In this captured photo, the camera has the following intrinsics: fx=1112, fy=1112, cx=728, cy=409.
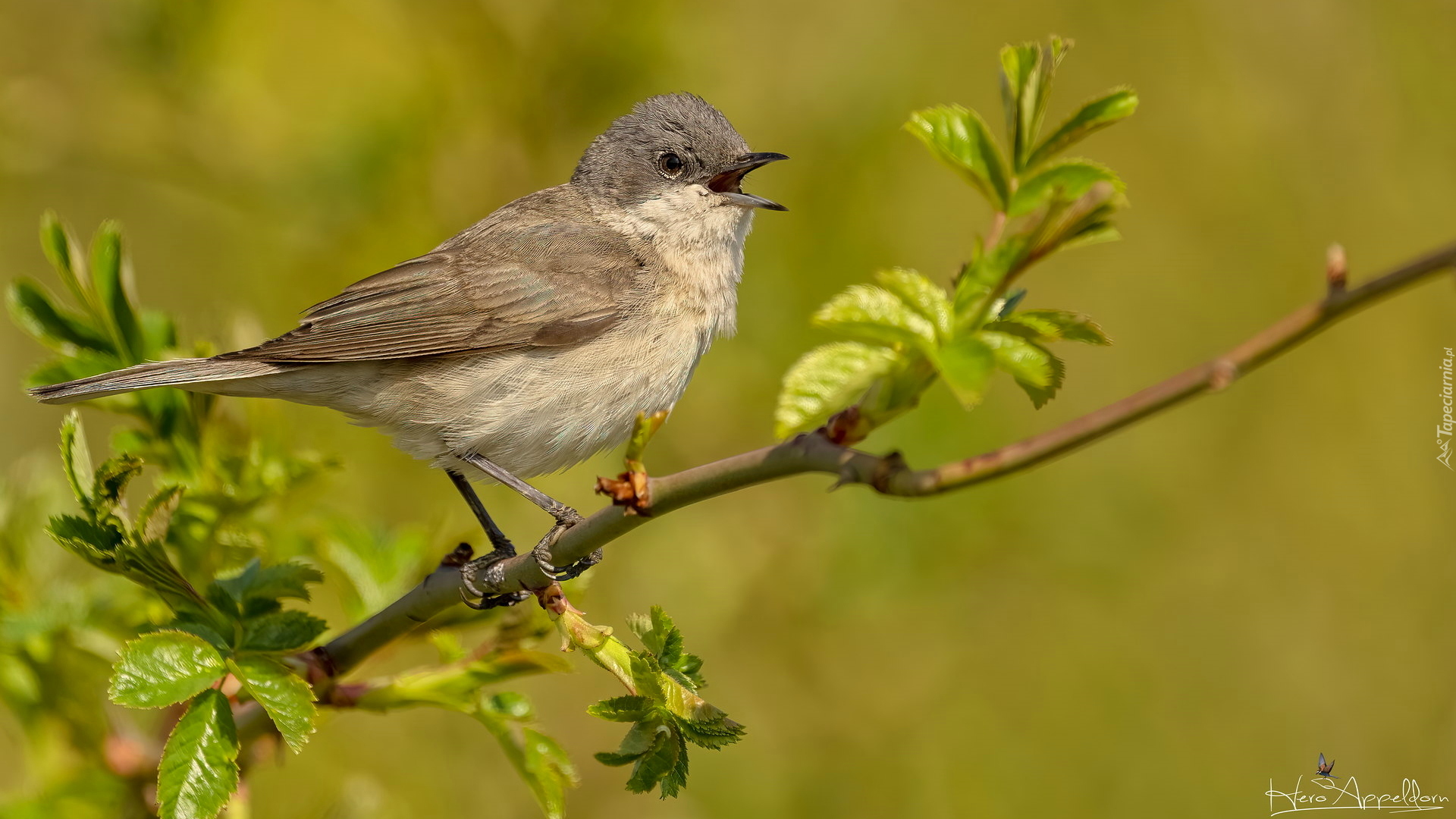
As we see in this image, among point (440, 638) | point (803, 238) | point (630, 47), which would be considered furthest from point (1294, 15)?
point (440, 638)

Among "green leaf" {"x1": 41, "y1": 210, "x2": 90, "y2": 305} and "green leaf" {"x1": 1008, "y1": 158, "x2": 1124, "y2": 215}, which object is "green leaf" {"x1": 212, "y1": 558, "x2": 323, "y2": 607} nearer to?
"green leaf" {"x1": 41, "y1": 210, "x2": 90, "y2": 305}

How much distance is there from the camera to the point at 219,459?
254 cm

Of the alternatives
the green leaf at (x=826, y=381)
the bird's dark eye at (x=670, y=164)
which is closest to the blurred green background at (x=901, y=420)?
the bird's dark eye at (x=670, y=164)

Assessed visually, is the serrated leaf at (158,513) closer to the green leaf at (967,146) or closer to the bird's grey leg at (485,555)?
the bird's grey leg at (485,555)

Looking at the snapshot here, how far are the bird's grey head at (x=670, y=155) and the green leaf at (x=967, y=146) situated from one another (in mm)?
2324

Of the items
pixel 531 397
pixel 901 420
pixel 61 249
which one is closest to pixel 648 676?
pixel 61 249

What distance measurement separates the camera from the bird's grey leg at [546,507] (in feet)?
8.64

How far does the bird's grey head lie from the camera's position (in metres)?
4.03

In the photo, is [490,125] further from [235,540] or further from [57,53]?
[235,540]

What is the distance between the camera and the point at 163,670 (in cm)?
194

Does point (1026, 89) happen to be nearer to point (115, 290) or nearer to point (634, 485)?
point (634, 485)

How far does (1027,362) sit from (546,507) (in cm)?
205

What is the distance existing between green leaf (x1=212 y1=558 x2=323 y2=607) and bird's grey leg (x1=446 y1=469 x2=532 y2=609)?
31 cm

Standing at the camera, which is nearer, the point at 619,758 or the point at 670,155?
the point at 619,758
